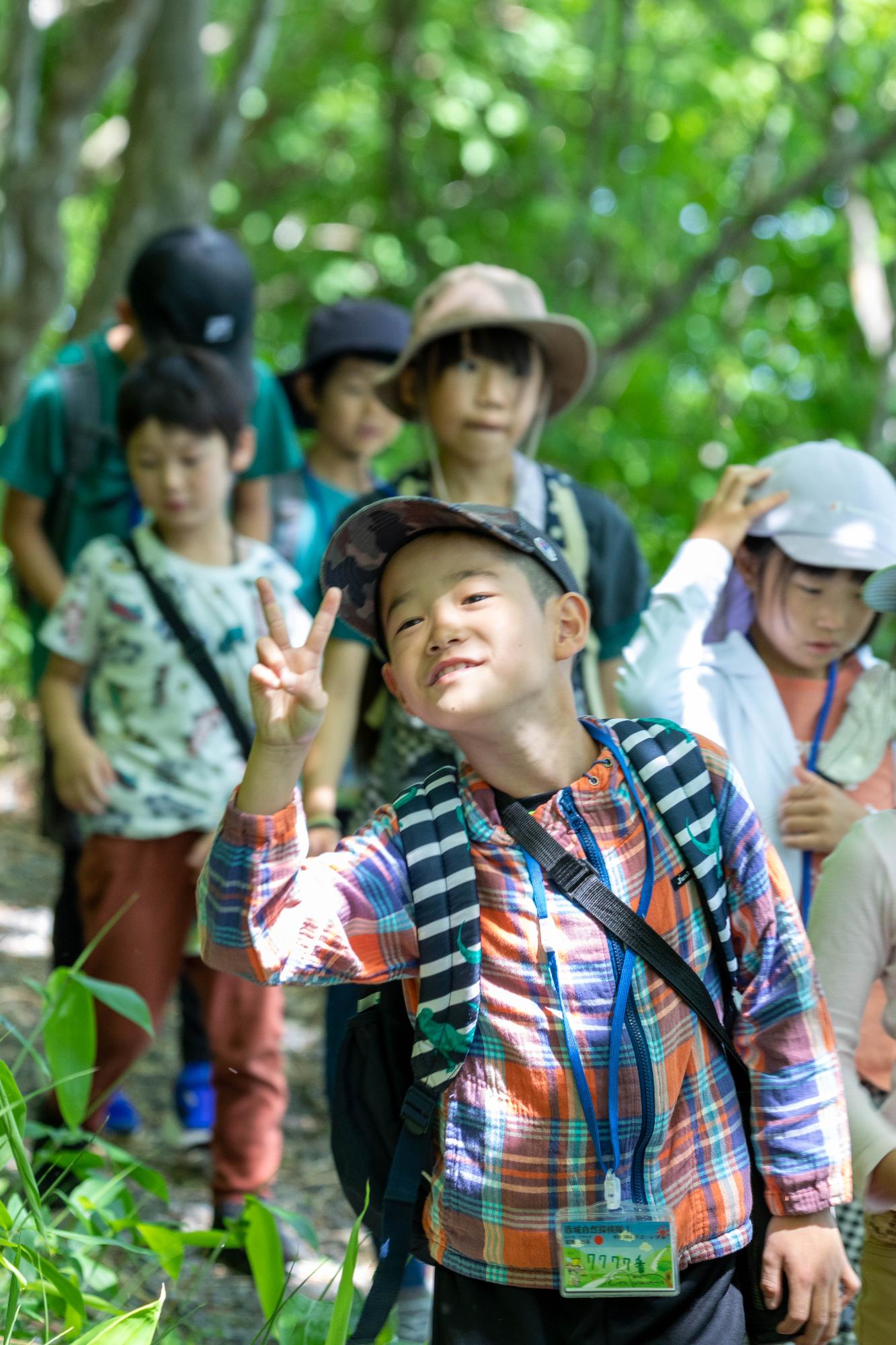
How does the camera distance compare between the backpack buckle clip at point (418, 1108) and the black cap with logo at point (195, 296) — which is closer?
the backpack buckle clip at point (418, 1108)

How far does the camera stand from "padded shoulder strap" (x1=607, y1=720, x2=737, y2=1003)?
6.01 ft

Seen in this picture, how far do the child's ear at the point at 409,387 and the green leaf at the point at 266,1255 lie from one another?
1685mm

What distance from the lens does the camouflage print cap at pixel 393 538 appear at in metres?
1.87

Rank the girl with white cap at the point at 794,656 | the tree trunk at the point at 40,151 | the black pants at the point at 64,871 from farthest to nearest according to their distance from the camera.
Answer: the tree trunk at the point at 40,151 → the black pants at the point at 64,871 → the girl with white cap at the point at 794,656

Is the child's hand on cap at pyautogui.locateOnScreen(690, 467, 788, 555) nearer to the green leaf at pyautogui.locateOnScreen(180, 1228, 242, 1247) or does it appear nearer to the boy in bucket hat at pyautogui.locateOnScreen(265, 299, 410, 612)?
the green leaf at pyautogui.locateOnScreen(180, 1228, 242, 1247)

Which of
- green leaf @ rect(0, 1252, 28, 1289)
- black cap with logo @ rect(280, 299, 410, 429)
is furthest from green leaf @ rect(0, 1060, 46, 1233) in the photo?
black cap with logo @ rect(280, 299, 410, 429)

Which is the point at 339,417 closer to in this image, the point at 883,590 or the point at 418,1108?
the point at 883,590

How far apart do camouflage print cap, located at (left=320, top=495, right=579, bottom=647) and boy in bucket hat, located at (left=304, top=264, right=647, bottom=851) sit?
3.07 feet

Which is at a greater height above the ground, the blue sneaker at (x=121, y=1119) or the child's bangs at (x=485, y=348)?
the child's bangs at (x=485, y=348)

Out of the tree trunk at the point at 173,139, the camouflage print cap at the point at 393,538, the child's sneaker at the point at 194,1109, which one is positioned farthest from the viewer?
the tree trunk at the point at 173,139

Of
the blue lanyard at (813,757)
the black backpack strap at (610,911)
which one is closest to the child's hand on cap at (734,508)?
the blue lanyard at (813,757)

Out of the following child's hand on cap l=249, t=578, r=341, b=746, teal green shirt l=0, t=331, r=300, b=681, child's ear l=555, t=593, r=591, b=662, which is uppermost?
teal green shirt l=0, t=331, r=300, b=681

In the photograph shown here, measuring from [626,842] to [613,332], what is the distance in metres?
6.23

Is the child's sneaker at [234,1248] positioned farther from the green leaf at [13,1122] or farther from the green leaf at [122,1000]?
the green leaf at [13,1122]
